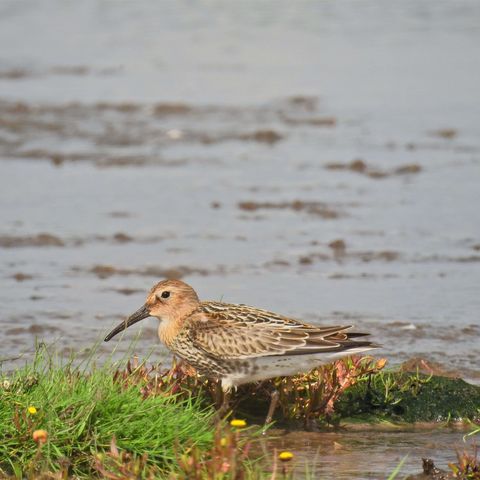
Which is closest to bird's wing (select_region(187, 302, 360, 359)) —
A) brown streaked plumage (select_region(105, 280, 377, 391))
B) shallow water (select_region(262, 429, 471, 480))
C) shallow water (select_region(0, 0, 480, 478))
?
brown streaked plumage (select_region(105, 280, 377, 391))

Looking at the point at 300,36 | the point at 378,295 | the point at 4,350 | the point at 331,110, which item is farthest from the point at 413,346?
the point at 300,36

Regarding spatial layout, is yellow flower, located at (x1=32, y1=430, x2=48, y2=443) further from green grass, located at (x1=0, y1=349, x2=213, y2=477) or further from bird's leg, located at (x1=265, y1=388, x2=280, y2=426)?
bird's leg, located at (x1=265, y1=388, x2=280, y2=426)

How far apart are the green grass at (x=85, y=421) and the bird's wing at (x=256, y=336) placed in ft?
1.88

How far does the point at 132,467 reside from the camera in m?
6.77

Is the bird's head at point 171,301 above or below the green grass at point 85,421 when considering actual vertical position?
above

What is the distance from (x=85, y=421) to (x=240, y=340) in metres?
1.32

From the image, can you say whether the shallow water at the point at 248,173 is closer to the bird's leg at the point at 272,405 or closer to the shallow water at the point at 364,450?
the shallow water at the point at 364,450

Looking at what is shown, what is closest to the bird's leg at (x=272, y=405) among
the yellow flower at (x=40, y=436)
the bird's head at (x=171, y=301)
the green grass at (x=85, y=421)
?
the green grass at (x=85, y=421)

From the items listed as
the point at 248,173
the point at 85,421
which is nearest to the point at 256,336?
the point at 85,421

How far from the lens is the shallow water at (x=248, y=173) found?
11.9 metres

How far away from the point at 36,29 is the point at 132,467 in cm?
2209

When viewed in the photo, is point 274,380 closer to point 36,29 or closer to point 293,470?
point 293,470

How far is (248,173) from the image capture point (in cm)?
1645

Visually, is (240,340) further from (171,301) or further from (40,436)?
(40,436)
